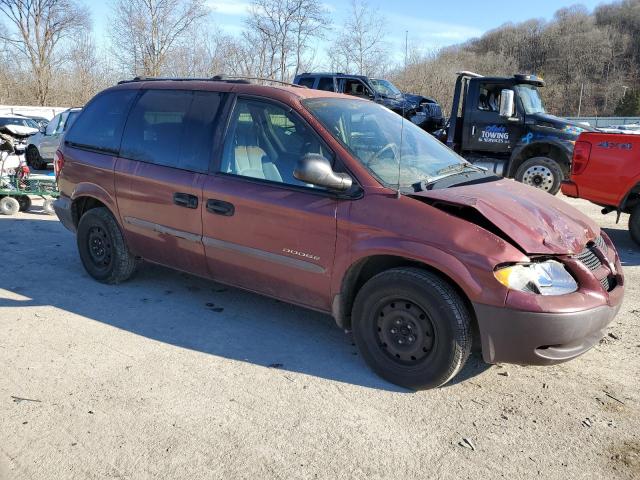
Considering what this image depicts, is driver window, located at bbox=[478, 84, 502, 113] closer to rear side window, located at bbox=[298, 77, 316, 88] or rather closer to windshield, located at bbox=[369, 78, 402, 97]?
windshield, located at bbox=[369, 78, 402, 97]

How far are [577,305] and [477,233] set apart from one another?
683mm

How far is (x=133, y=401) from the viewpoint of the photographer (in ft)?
10.6

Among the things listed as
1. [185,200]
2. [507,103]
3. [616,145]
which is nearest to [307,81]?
[507,103]

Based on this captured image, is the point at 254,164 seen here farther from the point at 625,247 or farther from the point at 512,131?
the point at 512,131

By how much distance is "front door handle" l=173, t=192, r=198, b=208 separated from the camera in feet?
13.9

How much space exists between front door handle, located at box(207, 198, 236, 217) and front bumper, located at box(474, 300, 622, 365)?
1.90 meters

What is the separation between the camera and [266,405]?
10.5 ft

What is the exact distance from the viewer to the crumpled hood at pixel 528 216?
3.17 meters

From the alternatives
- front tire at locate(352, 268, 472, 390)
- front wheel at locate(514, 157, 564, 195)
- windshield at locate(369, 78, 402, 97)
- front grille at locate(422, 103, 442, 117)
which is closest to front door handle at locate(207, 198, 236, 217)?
front tire at locate(352, 268, 472, 390)

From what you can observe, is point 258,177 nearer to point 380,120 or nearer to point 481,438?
point 380,120

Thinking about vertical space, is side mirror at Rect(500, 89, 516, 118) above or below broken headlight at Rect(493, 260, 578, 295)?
above

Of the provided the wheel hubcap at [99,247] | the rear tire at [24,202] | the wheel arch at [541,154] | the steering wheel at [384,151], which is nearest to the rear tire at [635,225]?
the wheel arch at [541,154]

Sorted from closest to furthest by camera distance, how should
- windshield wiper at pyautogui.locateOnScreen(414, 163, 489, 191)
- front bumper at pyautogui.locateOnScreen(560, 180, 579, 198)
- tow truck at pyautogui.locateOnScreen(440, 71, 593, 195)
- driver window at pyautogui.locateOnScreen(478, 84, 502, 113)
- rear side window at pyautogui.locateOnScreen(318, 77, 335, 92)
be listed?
windshield wiper at pyautogui.locateOnScreen(414, 163, 489, 191)
front bumper at pyautogui.locateOnScreen(560, 180, 579, 198)
tow truck at pyautogui.locateOnScreen(440, 71, 593, 195)
driver window at pyautogui.locateOnScreen(478, 84, 502, 113)
rear side window at pyautogui.locateOnScreen(318, 77, 335, 92)

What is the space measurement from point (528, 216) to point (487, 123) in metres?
8.19
